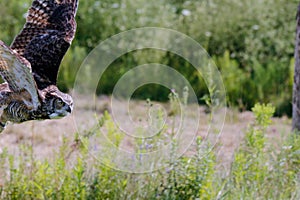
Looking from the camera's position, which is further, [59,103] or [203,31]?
[203,31]

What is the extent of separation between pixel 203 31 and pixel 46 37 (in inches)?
191

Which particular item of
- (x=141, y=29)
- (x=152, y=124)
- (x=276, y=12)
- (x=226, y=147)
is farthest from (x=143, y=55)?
(x=152, y=124)

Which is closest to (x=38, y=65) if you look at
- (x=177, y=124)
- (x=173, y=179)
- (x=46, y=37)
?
(x=46, y=37)

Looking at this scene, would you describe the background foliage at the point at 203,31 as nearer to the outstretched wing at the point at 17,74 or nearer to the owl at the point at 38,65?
the owl at the point at 38,65

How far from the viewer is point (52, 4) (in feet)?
13.5

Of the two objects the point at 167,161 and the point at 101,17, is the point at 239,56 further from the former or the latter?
the point at 167,161

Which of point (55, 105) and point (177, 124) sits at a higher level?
point (55, 105)

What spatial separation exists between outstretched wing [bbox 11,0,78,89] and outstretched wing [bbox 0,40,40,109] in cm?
33

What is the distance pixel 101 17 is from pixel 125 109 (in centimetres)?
186

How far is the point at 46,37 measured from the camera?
4.03 meters

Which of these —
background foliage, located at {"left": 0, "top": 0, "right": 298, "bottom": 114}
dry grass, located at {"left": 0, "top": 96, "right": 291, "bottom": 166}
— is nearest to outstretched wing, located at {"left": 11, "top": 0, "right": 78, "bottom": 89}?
dry grass, located at {"left": 0, "top": 96, "right": 291, "bottom": 166}

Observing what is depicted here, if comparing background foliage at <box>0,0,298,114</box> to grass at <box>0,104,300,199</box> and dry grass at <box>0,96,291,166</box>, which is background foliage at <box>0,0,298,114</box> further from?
grass at <box>0,104,300,199</box>

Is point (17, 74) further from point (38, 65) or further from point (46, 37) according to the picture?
point (46, 37)

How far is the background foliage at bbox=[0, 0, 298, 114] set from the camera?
8.18 meters
